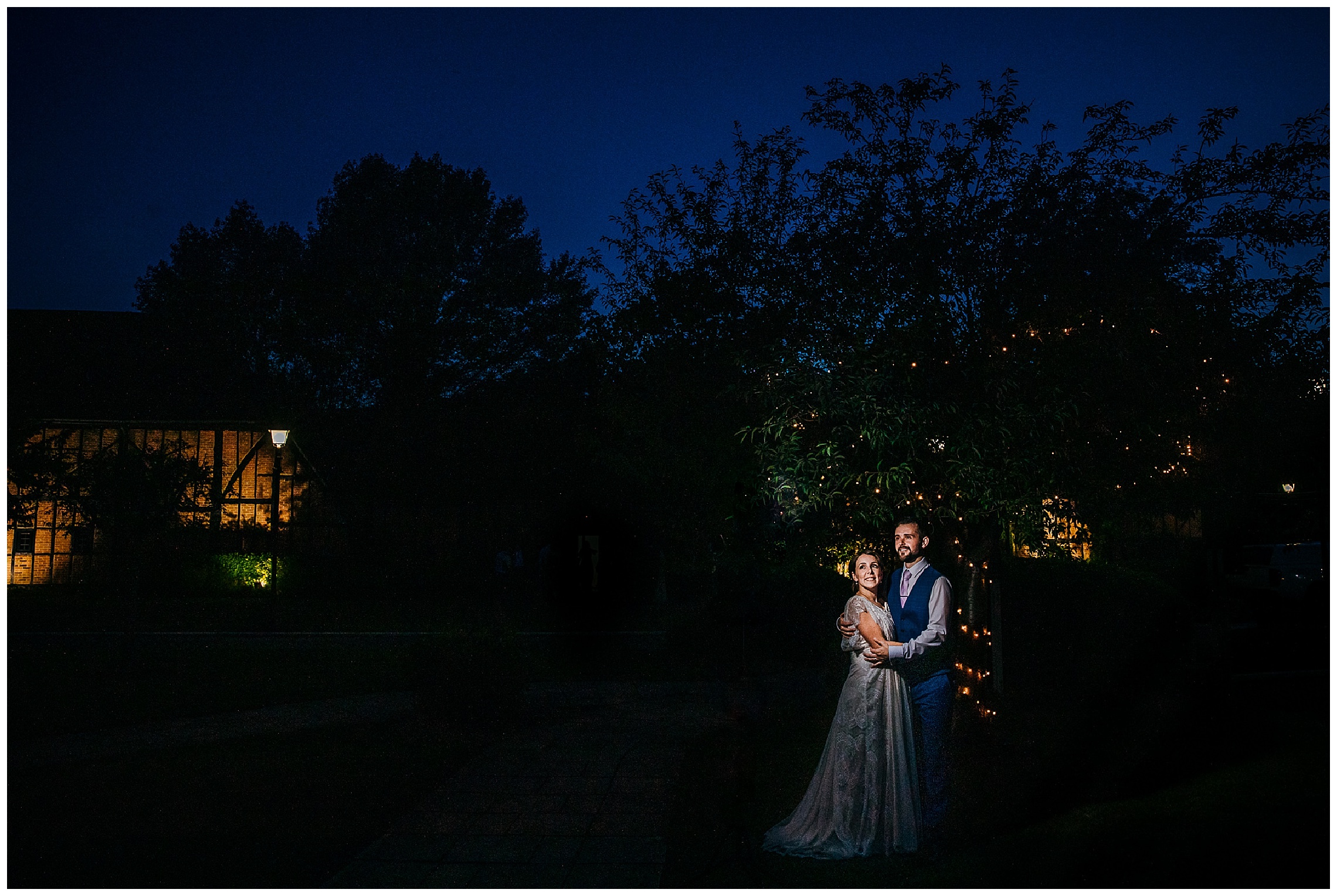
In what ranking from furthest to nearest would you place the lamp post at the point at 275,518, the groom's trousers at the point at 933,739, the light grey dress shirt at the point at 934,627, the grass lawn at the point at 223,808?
the lamp post at the point at 275,518 → the grass lawn at the point at 223,808 → the groom's trousers at the point at 933,739 → the light grey dress shirt at the point at 934,627

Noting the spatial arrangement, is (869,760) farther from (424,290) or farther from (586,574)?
(424,290)

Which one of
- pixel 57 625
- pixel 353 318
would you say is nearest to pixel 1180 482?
pixel 57 625

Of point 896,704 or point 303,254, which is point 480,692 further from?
point 303,254

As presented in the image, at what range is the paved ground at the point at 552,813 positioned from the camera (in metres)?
5.05

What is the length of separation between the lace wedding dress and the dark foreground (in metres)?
0.12

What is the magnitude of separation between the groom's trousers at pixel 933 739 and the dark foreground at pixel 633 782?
0.22 metres

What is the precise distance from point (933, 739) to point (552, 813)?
251 centimetres

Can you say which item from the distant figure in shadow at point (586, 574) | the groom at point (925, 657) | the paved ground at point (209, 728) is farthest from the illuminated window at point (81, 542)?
the groom at point (925, 657)

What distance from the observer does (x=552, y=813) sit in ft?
20.2

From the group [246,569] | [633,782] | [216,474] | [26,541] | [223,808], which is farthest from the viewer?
[26,541]

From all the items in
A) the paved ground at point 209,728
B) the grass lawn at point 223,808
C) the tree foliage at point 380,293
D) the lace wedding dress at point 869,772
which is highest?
the tree foliage at point 380,293

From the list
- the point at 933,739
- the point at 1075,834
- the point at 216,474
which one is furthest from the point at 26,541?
the point at 1075,834

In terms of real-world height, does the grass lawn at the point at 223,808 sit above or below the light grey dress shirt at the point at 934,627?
below

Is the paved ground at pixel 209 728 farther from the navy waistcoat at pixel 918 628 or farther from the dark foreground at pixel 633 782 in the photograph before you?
the navy waistcoat at pixel 918 628
